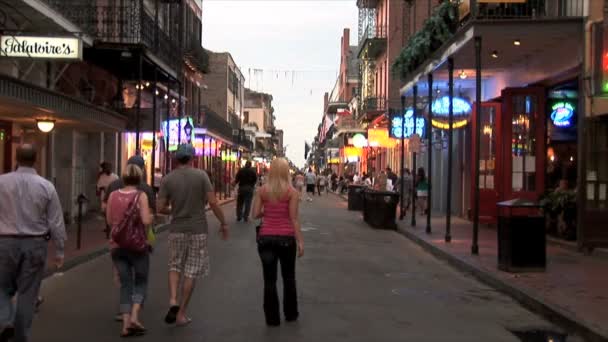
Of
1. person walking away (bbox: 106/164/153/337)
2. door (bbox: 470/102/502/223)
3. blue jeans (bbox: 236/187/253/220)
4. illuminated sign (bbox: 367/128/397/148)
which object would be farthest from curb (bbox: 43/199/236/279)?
illuminated sign (bbox: 367/128/397/148)

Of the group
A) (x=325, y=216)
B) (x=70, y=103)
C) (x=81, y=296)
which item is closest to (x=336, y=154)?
(x=325, y=216)

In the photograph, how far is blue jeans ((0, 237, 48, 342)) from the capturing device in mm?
6082

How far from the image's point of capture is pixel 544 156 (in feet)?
60.3

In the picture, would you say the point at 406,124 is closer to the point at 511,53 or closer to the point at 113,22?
the point at 511,53

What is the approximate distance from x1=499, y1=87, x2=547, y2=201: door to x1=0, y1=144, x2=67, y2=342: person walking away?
14.1m

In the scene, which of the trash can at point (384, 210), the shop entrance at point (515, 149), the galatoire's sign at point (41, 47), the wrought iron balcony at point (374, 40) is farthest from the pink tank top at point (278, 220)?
the wrought iron balcony at point (374, 40)

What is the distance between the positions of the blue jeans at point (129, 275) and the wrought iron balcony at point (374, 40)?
34816 mm

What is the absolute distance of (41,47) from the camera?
538 inches

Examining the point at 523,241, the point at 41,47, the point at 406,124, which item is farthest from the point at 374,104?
the point at 523,241

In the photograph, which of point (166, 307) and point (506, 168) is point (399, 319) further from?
point (506, 168)

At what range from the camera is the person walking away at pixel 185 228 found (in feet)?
25.5

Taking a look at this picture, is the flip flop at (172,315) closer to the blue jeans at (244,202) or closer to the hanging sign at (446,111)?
the hanging sign at (446,111)

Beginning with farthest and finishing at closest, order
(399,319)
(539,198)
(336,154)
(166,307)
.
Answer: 1. (336,154)
2. (539,198)
3. (166,307)
4. (399,319)

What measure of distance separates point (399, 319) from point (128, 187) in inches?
132
